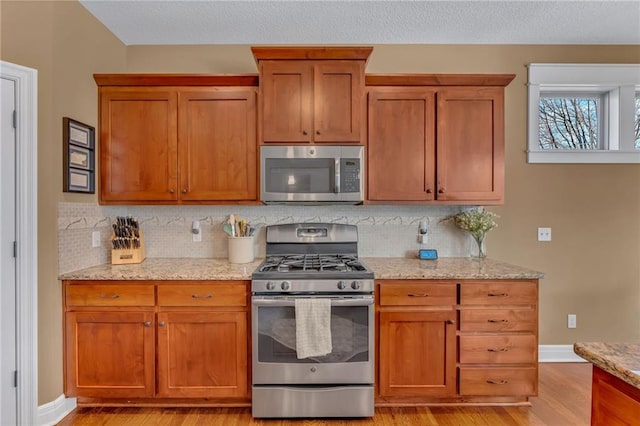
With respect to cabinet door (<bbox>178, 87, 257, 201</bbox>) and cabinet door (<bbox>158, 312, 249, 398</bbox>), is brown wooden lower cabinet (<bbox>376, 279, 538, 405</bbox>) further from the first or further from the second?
cabinet door (<bbox>178, 87, 257, 201</bbox>)

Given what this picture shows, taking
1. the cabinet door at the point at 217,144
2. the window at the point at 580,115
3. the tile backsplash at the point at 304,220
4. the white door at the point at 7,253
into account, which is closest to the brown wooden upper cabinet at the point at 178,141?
the cabinet door at the point at 217,144

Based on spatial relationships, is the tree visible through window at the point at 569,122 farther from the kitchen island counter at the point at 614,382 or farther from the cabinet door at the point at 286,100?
the kitchen island counter at the point at 614,382

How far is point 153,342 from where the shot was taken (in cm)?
221

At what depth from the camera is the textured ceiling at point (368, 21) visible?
2.47 m

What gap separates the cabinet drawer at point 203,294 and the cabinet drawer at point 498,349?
148 centimetres

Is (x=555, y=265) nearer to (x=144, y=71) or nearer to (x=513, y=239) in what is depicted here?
(x=513, y=239)

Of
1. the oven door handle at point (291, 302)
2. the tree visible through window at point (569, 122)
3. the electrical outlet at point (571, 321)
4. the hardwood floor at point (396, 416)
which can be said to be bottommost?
the hardwood floor at point (396, 416)

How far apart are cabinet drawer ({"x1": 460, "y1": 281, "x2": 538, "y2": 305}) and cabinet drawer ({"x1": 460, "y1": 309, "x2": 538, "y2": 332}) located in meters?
0.06

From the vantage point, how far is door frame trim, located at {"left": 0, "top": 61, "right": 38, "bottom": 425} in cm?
201

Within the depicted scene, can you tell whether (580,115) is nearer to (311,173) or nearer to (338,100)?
(338,100)

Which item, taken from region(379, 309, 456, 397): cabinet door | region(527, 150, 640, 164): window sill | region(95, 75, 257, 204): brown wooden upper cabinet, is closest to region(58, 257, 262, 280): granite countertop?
region(95, 75, 257, 204): brown wooden upper cabinet

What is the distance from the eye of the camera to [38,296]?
2074 mm

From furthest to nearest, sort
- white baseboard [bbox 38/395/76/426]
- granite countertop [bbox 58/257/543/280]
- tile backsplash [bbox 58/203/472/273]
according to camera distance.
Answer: tile backsplash [bbox 58/203/472/273] < granite countertop [bbox 58/257/543/280] < white baseboard [bbox 38/395/76/426]

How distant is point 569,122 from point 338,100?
2140 millimetres
